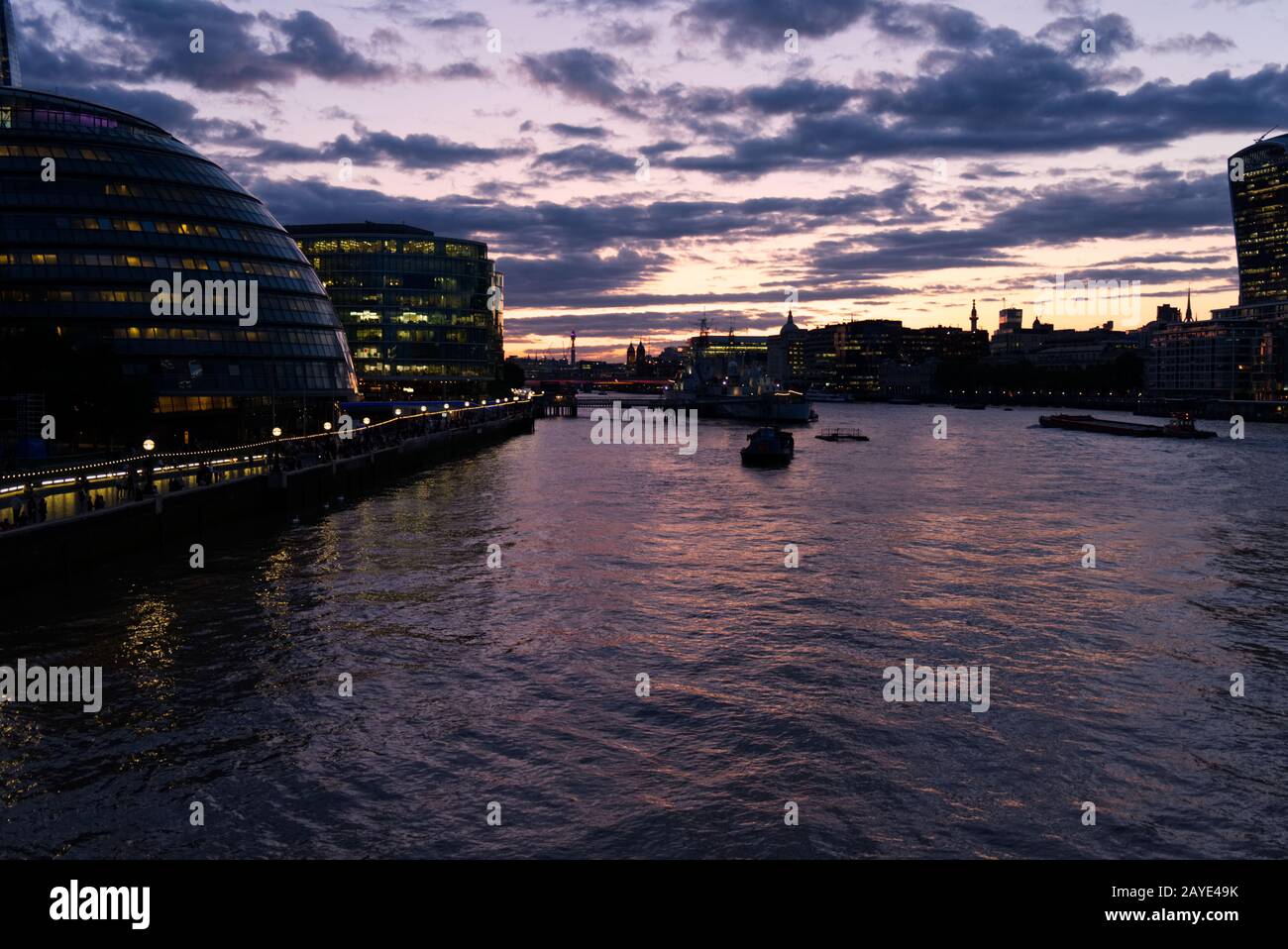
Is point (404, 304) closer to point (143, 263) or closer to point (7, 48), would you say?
point (7, 48)

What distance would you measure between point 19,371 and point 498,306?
427ft

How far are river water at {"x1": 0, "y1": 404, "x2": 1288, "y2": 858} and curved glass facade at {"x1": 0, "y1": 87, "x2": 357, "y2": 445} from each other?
2752 cm

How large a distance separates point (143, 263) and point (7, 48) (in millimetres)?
44748

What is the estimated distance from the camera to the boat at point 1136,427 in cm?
12050

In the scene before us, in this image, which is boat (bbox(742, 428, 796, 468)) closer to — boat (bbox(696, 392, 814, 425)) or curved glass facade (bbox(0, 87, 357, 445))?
curved glass facade (bbox(0, 87, 357, 445))

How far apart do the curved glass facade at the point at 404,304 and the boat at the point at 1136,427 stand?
8860 cm

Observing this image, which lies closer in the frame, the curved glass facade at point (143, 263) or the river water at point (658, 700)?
the river water at point (658, 700)

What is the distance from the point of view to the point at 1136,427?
132 meters

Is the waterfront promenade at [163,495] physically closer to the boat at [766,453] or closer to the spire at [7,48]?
the boat at [766,453]

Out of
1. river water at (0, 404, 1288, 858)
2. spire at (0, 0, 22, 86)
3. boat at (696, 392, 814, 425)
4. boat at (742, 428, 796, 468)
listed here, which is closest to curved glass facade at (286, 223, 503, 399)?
boat at (696, 392, 814, 425)

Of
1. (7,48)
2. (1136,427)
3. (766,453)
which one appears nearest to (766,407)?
(1136,427)

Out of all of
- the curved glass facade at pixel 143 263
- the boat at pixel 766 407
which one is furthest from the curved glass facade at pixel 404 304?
the curved glass facade at pixel 143 263
